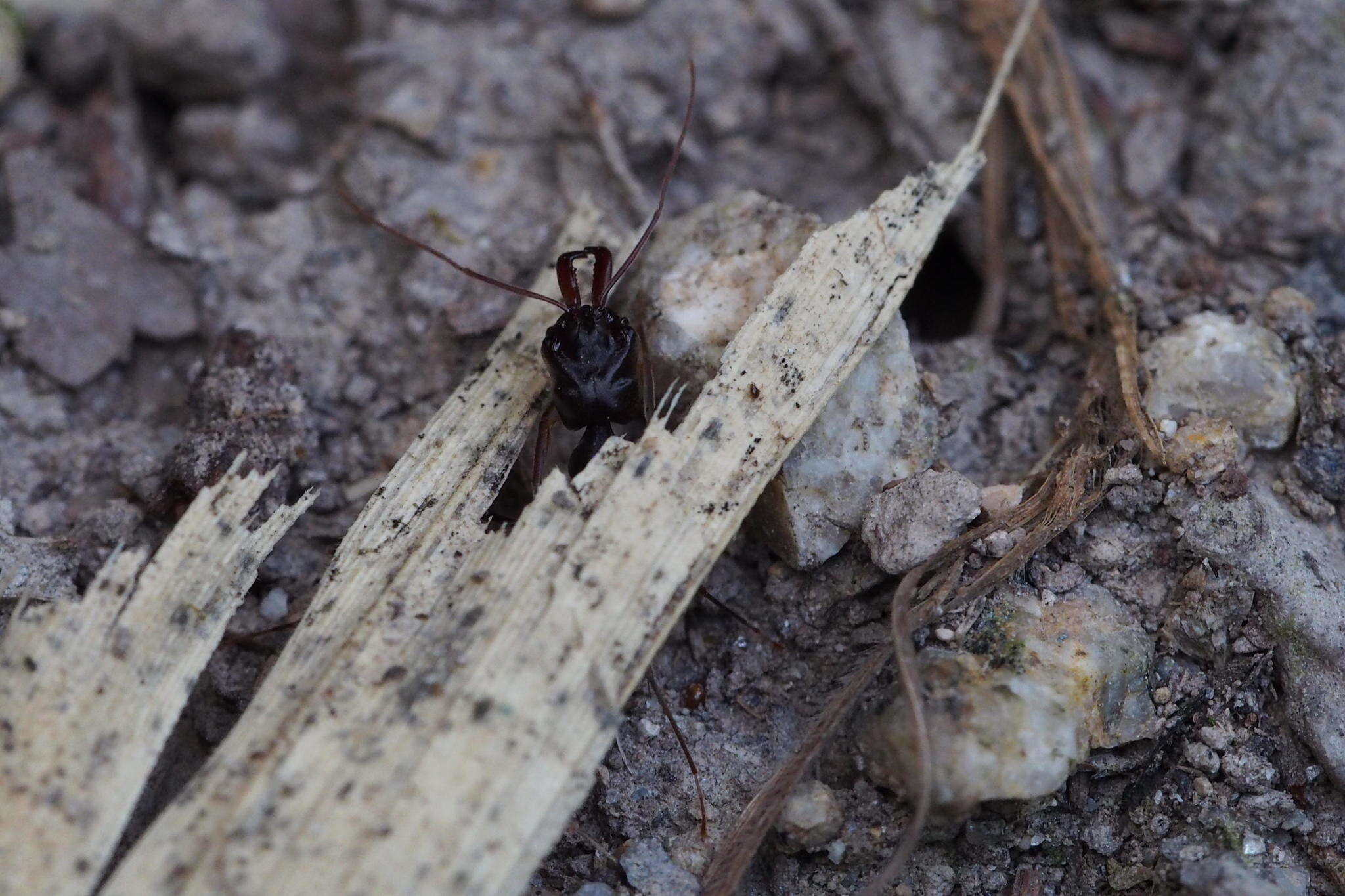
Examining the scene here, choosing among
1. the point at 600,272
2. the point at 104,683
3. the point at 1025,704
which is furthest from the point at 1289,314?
the point at 104,683

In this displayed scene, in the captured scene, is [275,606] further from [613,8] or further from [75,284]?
[613,8]

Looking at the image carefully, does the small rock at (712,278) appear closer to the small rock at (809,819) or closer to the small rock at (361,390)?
the small rock at (361,390)

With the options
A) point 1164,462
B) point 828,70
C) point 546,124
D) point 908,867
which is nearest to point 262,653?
point 908,867

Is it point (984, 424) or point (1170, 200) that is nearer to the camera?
point (984, 424)

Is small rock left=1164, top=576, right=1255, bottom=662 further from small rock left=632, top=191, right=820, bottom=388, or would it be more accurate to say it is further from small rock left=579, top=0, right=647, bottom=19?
small rock left=579, top=0, right=647, bottom=19

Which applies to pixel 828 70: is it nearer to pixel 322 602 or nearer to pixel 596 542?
pixel 596 542

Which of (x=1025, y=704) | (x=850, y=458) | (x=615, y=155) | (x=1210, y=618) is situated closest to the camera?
(x=1025, y=704)
